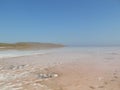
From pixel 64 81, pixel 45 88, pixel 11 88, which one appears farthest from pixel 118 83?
pixel 11 88

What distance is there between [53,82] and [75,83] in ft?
2.87

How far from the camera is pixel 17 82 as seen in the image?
686cm

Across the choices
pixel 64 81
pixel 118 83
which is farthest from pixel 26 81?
pixel 118 83

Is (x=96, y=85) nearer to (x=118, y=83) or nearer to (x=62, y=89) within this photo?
(x=118, y=83)

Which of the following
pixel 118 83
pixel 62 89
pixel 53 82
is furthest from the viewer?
pixel 53 82

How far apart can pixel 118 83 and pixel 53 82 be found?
2474 mm

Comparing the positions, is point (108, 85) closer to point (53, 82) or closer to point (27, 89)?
point (53, 82)

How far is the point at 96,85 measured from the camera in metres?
6.21

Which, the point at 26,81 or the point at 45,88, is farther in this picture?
Result: the point at 26,81

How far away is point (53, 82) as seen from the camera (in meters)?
6.80

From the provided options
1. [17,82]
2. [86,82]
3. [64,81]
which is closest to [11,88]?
[17,82]

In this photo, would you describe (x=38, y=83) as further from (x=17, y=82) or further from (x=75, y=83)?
(x=75, y=83)

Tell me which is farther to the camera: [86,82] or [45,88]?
[86,82]

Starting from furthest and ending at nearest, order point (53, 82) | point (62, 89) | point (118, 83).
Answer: point (53, 82) → point (118, 83) → point (62, 89)
